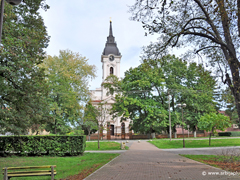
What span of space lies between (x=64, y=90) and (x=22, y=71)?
15693 millimetres

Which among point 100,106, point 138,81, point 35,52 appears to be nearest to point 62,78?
point 100,106

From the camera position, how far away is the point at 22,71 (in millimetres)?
11078

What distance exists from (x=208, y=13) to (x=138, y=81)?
961 inches

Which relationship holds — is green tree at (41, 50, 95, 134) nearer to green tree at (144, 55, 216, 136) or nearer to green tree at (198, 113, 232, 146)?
green tree at (144, 55, 216, 136)

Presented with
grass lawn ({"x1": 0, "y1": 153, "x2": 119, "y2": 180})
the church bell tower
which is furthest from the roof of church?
grass lawn ({"x1": 0, "y1": 153, "x2": 119, "y2": 180})

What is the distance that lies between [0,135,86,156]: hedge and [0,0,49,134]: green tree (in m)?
2.11

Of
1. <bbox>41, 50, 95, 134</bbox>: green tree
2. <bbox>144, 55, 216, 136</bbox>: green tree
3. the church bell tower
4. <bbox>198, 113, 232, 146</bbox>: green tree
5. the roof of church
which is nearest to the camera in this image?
<bbox>198, 113, 232, 146</bbox>: green tree

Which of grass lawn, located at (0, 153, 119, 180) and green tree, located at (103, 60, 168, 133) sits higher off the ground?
green tree, located at (103, 60, 168, 133)

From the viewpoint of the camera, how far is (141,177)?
7648 mm

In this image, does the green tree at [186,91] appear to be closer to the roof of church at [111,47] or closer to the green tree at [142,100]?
the green tree at [142,100]

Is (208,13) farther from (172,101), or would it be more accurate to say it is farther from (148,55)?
(172,101)

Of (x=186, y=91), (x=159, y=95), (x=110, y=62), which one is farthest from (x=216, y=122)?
(x=110, y=62)

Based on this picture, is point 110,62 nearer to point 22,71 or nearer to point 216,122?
point 216,122

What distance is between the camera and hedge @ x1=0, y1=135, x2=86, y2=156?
604 inches
